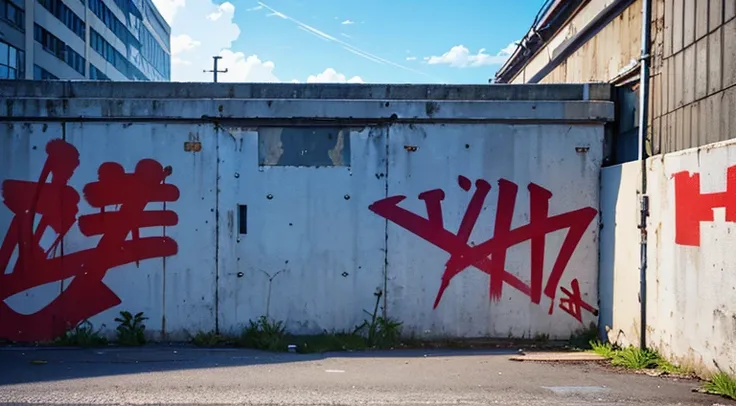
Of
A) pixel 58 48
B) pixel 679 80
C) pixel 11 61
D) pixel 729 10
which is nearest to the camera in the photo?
pixel 729 10

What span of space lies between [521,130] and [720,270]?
9.78 feet

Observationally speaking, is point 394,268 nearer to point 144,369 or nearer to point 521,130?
point 521,130

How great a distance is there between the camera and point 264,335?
779 centimetres

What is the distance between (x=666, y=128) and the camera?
22.3ft

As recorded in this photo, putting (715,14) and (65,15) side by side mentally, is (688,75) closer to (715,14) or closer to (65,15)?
(715,14)

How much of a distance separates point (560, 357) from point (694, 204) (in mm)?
2261

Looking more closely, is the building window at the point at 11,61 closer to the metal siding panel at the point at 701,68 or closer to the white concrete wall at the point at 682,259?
the white concrete wall at the point at 682,259

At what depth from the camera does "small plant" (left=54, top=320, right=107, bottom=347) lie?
7.81 meters

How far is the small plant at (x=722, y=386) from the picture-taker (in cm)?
541

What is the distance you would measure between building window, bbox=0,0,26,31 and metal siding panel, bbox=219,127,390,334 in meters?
29.3

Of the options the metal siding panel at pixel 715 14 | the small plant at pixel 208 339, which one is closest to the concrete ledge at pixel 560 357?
the small plant at pixel 208 339

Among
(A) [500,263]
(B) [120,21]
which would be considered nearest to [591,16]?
(A) [500,263]

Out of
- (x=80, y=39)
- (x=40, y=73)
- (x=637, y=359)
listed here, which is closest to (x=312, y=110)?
(x=637, y=359)

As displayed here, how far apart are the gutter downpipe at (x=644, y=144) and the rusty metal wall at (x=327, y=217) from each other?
2.54 ft
